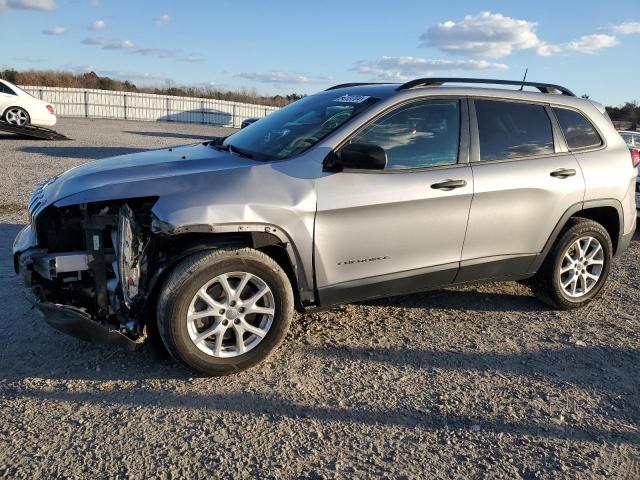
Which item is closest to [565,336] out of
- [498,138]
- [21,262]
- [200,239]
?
[498,138]

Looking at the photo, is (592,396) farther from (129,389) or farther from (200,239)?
(129,389)

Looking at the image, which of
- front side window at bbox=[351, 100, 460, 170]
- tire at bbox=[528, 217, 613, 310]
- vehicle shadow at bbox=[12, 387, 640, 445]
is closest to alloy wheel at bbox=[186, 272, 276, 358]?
vehicle shadow at bbox=[12, 387, 640, 445]

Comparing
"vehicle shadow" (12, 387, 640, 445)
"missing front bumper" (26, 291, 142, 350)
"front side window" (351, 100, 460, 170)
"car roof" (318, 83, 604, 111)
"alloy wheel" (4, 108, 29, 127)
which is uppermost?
"alloy wheel" (4, 108, 29, 127)

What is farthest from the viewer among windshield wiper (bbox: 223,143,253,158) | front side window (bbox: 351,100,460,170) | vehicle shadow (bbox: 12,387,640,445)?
windshield wiper (bbox: 223,143,253,158)

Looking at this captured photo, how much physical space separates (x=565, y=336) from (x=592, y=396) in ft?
3.08

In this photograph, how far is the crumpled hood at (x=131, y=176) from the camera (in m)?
3.36

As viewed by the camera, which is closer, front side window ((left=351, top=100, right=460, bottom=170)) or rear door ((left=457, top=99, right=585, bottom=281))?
front side window ((left=351, top=100, right=460, bottom=170))

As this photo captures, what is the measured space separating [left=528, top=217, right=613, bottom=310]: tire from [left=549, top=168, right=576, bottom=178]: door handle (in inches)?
17.7

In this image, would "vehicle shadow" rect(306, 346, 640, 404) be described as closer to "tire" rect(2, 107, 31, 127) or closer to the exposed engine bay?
the exposed engine bay

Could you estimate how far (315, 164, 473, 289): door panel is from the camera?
12.0ft

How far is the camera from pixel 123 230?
332 cm

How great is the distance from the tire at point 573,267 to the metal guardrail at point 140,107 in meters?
24.4

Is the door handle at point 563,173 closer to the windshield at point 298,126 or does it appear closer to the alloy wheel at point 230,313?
Result: the windshield at point 298,126

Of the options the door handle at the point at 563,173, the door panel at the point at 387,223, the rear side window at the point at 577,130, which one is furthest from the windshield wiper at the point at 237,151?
the rear side window at the point at 577,130
